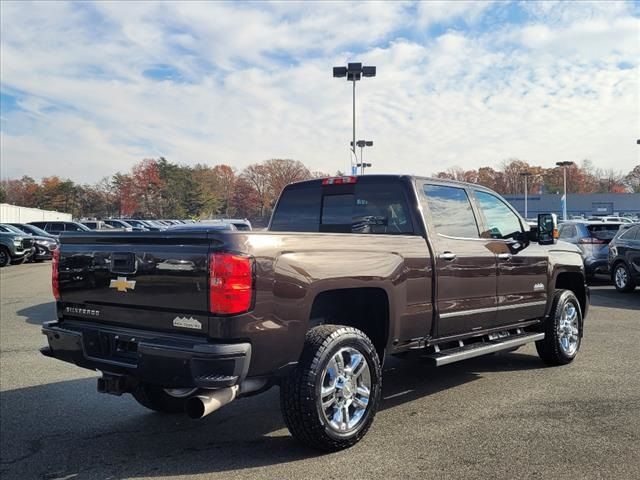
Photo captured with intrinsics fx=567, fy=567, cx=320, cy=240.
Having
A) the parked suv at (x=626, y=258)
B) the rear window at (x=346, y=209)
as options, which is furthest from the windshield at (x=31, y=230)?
the rear window at (x=346, y=209)

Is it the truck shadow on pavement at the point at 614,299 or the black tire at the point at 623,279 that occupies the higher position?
the black tire at the point at 623,279

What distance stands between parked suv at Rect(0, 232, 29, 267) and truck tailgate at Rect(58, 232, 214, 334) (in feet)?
65.4

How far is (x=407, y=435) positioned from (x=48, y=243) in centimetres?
2339

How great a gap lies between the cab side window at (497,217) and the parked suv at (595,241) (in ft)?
30.5

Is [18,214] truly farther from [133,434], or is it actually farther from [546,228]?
[546,228]

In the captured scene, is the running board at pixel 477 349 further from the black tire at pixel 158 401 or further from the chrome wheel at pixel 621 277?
the chrome wheel at pixel 621 277

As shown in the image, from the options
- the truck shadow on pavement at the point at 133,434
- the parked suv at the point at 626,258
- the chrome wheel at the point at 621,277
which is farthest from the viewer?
the chrome wheel at the point at 621,277

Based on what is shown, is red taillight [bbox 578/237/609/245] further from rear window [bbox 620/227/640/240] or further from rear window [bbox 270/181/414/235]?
rear window [bbox 270/181/414/235]

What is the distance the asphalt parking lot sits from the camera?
3.67 meters

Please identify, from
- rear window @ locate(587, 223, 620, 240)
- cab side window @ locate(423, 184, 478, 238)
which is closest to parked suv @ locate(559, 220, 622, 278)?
rear window @ locate(587, 223, 620, 240)

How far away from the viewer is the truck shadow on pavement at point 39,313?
9.52 meters

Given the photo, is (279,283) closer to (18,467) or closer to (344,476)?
(344,476)

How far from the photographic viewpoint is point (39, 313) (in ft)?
33.7

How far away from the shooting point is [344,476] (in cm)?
352
